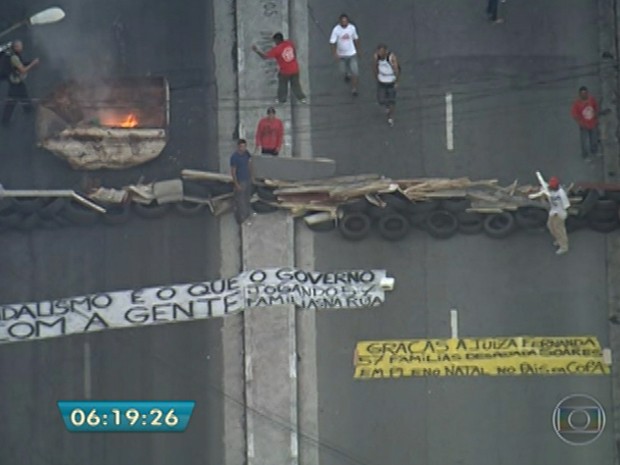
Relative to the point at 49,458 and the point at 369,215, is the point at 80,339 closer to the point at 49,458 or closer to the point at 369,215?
the point at 49,458

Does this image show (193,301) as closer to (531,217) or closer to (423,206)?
(423,206)

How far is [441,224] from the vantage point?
94.3 ft

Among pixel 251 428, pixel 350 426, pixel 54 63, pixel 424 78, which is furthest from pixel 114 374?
pixel 424 78

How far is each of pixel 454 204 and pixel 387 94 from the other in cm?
297

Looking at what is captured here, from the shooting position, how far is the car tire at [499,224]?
28.6m

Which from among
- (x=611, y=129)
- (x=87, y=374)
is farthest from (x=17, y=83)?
(x=611, y=129)

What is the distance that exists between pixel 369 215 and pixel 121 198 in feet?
18.7

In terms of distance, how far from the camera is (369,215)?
2870 centimetres

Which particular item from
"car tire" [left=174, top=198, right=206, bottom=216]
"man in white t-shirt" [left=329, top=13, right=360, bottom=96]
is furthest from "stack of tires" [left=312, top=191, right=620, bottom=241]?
"man in white t-shirt" [left=329, top=13, right=360, bottom=96]

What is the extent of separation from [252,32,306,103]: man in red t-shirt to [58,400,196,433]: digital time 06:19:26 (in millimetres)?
7513

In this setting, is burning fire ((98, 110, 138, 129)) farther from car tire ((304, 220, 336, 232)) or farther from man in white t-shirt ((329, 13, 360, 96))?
man in white t-shirt ((329, 13, 360, 96))

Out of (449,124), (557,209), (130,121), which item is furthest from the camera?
(130,121)

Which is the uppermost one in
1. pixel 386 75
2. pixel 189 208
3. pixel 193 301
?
pixel 386 75

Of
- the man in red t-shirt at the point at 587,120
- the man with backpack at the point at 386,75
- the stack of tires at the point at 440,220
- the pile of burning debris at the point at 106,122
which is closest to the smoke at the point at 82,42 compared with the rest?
the pile of burning debris at the point at 106,122
